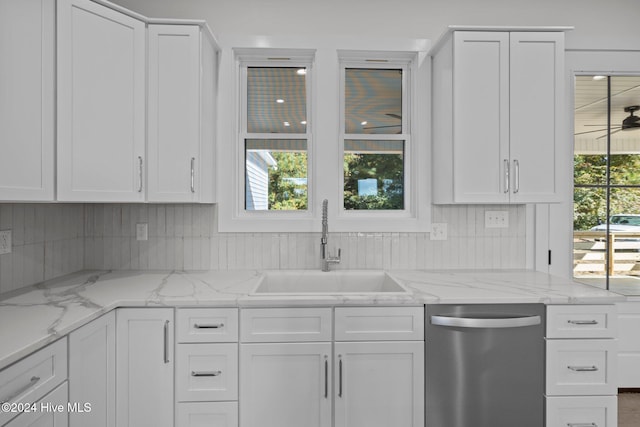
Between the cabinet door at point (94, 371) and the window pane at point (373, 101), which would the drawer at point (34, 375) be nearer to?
the cabinet door at point (94, 371)

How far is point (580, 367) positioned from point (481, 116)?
1.32m

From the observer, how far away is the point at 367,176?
2.47 meters

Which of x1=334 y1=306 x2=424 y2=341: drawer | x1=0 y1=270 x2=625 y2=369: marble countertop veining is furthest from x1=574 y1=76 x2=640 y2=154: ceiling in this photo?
x1=334 y1=306 x2=424 y2=341: drawer

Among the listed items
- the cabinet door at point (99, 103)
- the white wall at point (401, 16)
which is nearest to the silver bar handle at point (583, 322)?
the white wall at point (401, 16)

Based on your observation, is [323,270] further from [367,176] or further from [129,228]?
[129,228]

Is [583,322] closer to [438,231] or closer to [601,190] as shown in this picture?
[438,231]

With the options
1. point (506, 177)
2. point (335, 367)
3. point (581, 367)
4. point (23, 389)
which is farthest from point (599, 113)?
point (23, 389)

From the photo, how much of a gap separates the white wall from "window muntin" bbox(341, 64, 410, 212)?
262 millimetres

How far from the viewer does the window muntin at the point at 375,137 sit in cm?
245

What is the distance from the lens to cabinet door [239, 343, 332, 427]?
1.66 m

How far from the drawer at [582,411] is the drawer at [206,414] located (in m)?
1.43

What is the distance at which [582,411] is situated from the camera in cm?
168

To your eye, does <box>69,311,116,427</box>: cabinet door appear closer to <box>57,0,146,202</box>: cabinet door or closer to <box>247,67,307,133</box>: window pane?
<box>57,0,146,202</box>: cabinet door

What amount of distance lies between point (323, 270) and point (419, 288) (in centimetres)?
63
